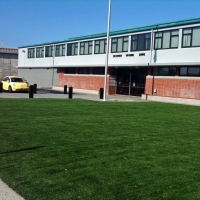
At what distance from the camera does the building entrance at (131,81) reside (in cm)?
3097

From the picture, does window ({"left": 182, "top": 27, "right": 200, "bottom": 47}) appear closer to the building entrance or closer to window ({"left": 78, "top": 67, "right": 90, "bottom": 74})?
the building entrance

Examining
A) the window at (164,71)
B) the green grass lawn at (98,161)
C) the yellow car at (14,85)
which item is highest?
the window at (164,71)

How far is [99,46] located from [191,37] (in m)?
12.8

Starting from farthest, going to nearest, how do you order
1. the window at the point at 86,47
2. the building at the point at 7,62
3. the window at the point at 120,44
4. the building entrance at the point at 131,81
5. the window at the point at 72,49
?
the building at the point at 7,62 < the window at the point at 72,49 < the window at the point at 86,47 < the window at the point at 120,44 < the building entrance at the point at 131,81

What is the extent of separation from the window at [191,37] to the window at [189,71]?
181 centimetres

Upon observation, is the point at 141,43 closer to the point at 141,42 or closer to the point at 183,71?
the point at 141,42

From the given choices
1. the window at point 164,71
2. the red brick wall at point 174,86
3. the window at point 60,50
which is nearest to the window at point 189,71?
the red brick wall at point 174,86

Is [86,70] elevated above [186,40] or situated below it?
below

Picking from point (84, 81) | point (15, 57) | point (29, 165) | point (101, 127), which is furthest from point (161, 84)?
point (15, 57)

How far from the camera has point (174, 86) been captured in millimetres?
25984

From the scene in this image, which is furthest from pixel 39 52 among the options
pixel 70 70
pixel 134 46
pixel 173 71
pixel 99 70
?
pixel 173 71

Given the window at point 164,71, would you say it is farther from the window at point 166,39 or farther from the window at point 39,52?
the window at point 39,52

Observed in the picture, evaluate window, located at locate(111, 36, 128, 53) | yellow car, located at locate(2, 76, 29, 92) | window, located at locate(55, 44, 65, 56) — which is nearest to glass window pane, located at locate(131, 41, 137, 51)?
window, located at locate(111, 36, 128, 53)

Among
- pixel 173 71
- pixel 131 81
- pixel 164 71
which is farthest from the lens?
pixel 131 81
